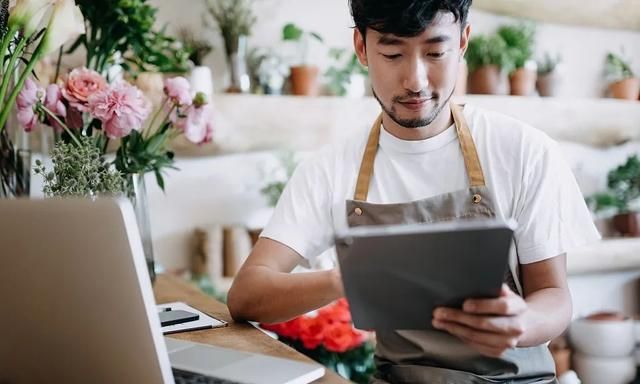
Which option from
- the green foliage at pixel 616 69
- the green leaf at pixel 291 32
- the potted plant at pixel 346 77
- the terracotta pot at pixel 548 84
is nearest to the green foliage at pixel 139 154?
the green leaf at pixel 291 32

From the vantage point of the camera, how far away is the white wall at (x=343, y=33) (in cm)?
282

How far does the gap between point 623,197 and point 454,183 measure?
2.54 m

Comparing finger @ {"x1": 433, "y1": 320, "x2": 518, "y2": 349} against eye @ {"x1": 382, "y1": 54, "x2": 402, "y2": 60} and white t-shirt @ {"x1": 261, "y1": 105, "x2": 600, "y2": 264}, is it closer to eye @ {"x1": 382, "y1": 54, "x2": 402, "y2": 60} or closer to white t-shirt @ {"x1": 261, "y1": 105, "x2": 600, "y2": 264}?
white t-shirt @ {"x1": 261, "y1": 105, "x2": 600, "y2": 264}

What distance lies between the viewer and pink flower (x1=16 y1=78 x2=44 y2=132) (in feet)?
4.78

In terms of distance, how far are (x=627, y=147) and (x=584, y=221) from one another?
2.73 m

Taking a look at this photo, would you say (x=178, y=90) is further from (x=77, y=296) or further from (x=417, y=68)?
(x=77, y=296)

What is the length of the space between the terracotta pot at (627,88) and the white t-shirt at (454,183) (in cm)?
242

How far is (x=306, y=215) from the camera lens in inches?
58.6

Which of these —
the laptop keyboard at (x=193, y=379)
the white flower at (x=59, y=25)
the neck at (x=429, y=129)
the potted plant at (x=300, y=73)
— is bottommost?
the laptop keyboard at (x=193, y=379)

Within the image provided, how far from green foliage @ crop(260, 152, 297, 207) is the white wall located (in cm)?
41

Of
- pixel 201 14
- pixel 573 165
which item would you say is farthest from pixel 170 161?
pixel 573 165

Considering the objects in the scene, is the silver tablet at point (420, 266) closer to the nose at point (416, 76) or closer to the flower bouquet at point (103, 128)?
the nose at point (416, 76)

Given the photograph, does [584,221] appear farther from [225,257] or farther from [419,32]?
[225,257]

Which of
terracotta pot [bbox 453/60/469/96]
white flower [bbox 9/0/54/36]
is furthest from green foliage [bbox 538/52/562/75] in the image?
white flower [bbox 9/0/54/36]
